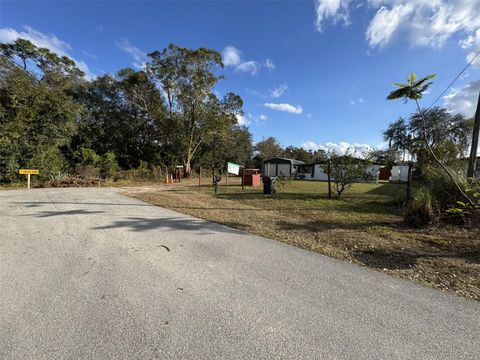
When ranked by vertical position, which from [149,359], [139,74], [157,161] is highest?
[139,74]

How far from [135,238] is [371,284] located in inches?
142

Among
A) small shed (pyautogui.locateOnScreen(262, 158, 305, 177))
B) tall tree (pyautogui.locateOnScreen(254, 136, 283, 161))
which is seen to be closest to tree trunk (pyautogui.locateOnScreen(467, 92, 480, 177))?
small shed (pyautogui.locateOnScreen(262, 158, 305, 177))

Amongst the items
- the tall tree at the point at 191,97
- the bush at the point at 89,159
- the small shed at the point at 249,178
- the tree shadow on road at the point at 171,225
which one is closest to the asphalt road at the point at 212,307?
the tree shadow on road at the point at 171,225

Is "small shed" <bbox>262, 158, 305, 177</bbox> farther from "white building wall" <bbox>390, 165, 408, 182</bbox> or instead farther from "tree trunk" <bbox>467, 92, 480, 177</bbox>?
"tree trunk" <bbox>467, 92, 480, 177</bbox>

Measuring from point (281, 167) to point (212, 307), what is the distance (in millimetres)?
29010

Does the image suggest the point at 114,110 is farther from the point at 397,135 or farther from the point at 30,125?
the point at 397,135

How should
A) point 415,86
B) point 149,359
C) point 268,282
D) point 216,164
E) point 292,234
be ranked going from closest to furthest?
point 149,359
point 268,282
point 415,86
point 292,234
point 216,164

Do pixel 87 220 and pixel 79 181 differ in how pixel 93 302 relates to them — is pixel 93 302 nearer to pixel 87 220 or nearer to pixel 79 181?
pixel 87 220

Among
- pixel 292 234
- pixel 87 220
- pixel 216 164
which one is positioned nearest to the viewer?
pixel 292 234

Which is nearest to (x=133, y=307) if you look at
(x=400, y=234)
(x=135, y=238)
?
(x=135, y=238)

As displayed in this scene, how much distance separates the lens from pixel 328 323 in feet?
6.68

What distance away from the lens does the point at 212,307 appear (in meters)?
2.24

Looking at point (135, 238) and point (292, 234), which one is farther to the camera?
point (292, 234)

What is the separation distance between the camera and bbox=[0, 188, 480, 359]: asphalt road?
1.75m
